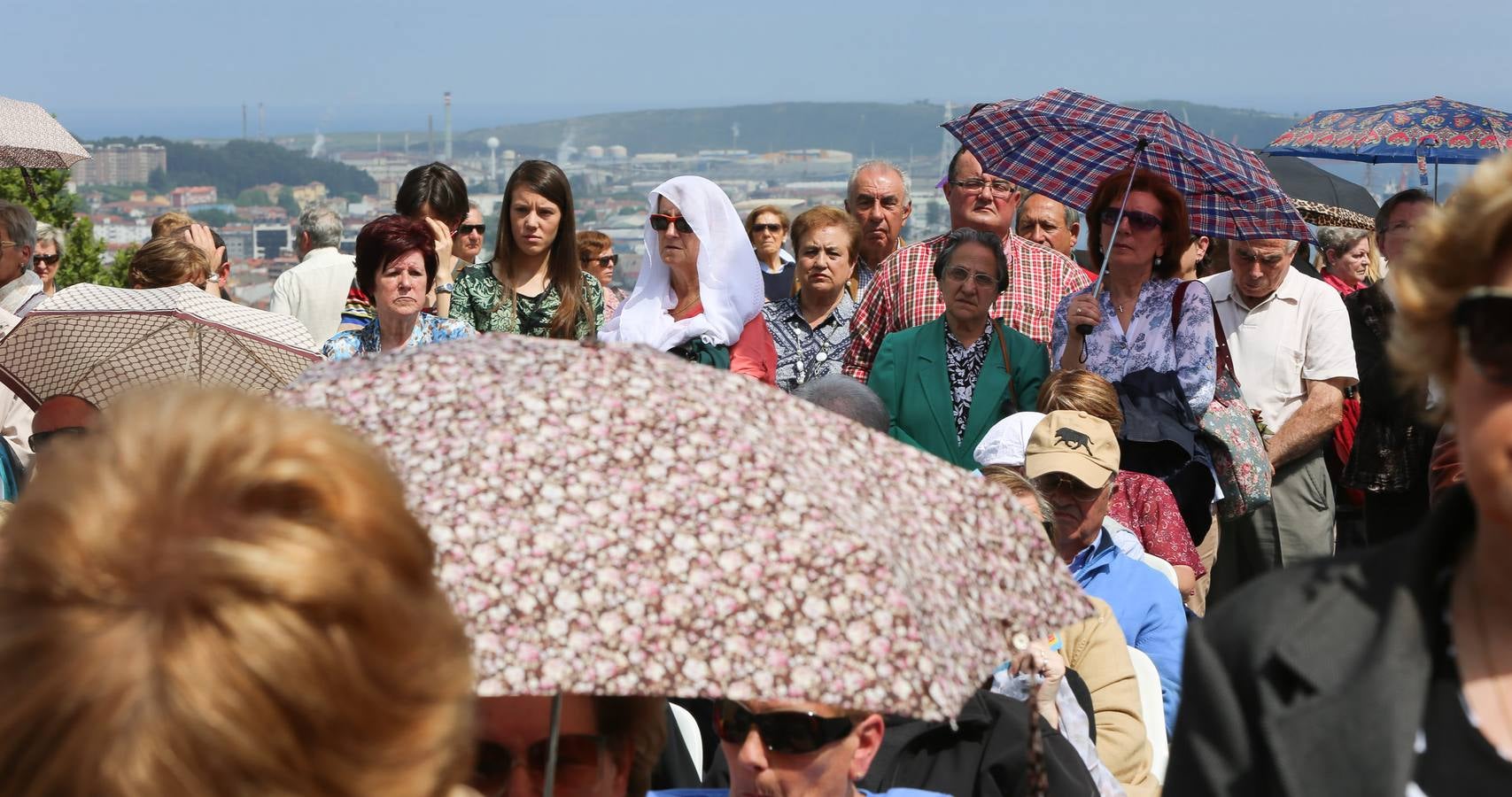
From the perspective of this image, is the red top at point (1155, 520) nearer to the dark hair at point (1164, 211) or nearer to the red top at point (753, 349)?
the dark hair at point (1164, 211)

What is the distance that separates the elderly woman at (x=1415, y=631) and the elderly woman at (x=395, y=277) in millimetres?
4619

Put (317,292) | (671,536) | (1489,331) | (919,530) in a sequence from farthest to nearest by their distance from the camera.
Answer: (317,292)
(919,530)
(671,536)
(1489,331)

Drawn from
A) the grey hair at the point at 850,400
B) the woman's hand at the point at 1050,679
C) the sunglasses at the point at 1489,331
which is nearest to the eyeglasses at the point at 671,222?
the grey hair at the point at 850,400

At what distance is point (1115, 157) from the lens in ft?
22.5

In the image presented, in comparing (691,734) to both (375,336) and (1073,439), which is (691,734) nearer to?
(1073,439)

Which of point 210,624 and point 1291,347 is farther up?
point 210,624

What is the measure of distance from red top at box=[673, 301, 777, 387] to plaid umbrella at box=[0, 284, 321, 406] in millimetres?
2307

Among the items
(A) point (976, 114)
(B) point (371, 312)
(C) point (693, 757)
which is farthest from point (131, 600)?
(A) point (976, 114)

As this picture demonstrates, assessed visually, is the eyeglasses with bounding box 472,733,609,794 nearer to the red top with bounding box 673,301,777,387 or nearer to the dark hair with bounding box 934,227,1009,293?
the red top with bounding box 673,301,777,387

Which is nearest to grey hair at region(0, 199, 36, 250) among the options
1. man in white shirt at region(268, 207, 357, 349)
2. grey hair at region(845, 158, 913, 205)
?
man in white shirt at region(268, 207, 357, 349)

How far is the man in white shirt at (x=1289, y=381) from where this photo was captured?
24.8ft

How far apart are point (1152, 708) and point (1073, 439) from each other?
42.2 inches

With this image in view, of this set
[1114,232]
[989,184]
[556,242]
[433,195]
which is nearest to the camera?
[1114,232]

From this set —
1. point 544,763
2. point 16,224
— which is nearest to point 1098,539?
point 544,763
